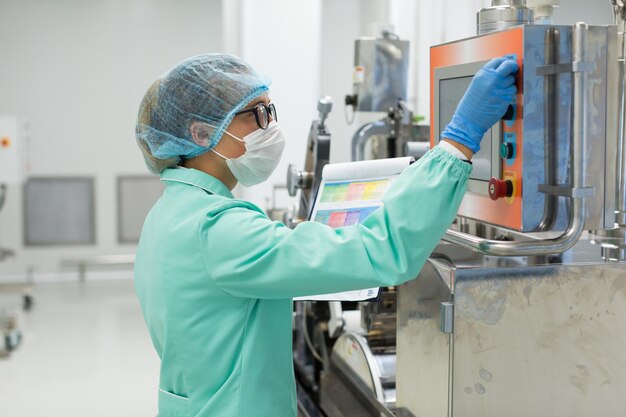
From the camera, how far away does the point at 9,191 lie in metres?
6.10

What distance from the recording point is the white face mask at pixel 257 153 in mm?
1391

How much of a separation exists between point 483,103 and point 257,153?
1.45 ft

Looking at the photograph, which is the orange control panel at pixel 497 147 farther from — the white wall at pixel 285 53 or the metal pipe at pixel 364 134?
the white wall at pixel 285 53

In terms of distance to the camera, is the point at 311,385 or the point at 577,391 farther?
the point at 311,385

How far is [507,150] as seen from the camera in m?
1.26

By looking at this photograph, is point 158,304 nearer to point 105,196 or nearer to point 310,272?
point 310,272

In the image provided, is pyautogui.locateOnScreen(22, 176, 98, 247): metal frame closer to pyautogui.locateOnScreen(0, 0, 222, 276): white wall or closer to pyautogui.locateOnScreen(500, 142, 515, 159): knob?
pyautogui.locateOnScreen(0, 0, 222, 276): white wall

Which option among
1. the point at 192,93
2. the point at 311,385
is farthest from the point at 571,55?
the point at 311,385

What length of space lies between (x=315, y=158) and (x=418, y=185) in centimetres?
103

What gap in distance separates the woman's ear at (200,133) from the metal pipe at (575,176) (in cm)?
55

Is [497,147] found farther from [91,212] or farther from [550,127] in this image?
[91,212]

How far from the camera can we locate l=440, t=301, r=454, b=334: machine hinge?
1.27 meters

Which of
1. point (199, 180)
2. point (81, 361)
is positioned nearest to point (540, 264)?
point (199, 180)

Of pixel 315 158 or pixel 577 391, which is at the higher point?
pixel 315 158
